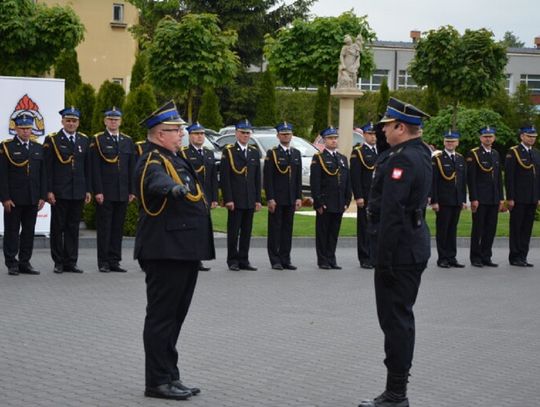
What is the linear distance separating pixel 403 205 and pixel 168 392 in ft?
7.05

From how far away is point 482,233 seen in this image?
58.9ft

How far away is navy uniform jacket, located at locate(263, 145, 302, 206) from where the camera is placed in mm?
17000

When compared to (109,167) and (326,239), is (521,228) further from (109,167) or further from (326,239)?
(109,167)

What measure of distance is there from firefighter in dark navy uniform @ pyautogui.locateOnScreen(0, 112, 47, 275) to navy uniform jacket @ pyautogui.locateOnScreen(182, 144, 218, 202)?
2.16 m

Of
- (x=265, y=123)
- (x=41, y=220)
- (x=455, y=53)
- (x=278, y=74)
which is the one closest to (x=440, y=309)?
(x=41, y=220)

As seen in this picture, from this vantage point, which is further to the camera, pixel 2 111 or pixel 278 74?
pixel 278 74

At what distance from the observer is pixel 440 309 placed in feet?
43.0

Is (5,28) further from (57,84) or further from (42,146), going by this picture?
(42,146)

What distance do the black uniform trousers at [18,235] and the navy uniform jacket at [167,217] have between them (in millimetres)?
7335

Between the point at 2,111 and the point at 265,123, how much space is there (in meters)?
31.1

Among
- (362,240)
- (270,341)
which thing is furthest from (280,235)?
(270,341)

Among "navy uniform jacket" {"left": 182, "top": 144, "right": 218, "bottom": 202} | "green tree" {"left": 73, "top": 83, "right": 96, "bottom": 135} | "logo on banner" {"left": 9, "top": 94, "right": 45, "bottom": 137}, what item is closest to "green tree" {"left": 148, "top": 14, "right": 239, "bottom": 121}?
"green tree" {"left": 73, "top": 83, "right": 96, "bottom": 135}

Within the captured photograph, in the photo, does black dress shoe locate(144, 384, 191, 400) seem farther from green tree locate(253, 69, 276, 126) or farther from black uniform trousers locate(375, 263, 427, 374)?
green tree locate(253, 69, 276, 126)

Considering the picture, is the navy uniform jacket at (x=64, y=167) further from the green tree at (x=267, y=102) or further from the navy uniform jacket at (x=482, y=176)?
the green tree at (x=267, y=102)
